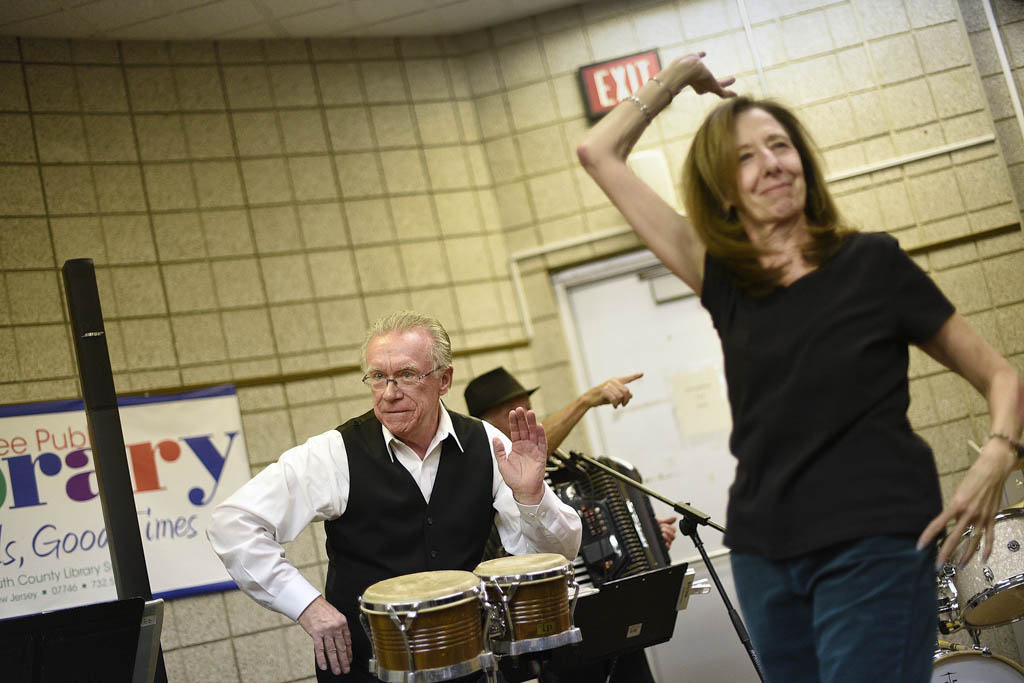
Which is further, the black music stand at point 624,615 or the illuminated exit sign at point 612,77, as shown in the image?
the illuminated exit sign at point 612,77

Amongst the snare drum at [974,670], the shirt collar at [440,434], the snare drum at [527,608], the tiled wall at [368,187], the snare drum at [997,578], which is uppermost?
the tiled wall at [368,187]

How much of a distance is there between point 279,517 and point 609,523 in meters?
1.65

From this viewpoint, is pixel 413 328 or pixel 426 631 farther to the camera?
pixel 413 328

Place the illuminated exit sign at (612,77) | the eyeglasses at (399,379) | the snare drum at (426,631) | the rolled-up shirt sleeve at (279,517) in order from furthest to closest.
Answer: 1. the illuminated exit sign at (612,77)
2. the eyeglasses at (399,379)
3. the rolled-up shirt sleeve at (279,517)
4. the snare drum at (426,631)

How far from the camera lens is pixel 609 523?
13.3 ft

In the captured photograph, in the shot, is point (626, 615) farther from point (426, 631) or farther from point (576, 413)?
point (426, 631)

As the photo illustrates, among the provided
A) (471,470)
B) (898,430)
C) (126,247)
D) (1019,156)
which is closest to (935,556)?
(898,430)

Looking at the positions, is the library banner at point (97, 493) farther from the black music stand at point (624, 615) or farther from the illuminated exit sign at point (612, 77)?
the illuminated exit sign at point (612, 77)

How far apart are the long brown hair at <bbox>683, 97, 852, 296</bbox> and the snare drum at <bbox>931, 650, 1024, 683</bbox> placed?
112 inches

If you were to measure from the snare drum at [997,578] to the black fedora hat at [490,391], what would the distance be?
1.88 m

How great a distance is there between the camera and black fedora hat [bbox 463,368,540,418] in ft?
14.6

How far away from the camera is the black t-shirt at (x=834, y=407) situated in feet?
4.64

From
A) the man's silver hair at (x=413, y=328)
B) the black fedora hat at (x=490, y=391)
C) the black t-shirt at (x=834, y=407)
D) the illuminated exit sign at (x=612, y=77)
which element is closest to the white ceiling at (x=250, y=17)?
the illuminated exit sign at (x=612, y=77)

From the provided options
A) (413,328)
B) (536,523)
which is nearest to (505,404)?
(413,328)
